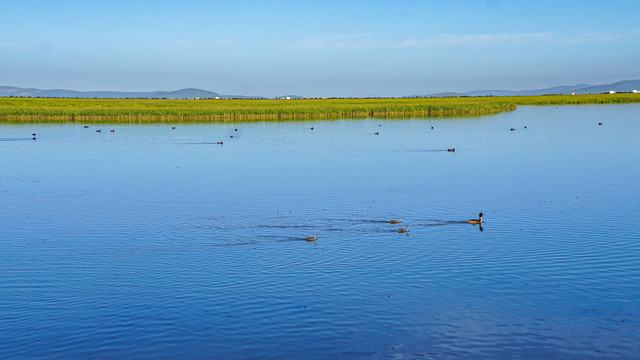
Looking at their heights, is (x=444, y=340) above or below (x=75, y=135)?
below

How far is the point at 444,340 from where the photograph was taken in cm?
1402

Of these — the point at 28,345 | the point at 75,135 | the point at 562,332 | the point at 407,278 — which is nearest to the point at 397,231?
the point at 407,278

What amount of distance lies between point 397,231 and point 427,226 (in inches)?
63.0

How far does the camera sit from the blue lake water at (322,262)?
560 inches

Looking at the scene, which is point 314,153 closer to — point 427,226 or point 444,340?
point 427,226

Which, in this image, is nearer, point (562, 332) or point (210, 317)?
point (562, 332)

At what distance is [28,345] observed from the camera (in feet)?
45.8

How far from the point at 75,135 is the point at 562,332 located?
72.7 metres

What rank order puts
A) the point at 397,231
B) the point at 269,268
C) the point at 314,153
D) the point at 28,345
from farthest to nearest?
the point at 314,153
the point at 397,231
the point at 269,268
the point at 28,345

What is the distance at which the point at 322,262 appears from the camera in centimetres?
2022

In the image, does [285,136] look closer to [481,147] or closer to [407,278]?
[481,147]

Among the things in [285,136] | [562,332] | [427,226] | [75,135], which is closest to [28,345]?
[562,332]

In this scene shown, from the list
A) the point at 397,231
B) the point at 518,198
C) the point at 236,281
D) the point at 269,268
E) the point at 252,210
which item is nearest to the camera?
the point at 236,281

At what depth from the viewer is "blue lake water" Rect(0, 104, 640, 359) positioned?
1423 centimetres
